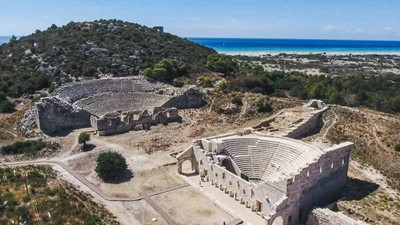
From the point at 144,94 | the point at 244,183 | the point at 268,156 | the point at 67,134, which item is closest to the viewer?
the point at 244,183

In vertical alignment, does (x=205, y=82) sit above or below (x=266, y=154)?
above

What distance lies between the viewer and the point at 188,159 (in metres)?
35.9

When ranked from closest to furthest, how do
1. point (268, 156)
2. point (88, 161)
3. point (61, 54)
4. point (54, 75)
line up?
point (268, 156) → point (88, 161) → point (54, 75) → point (61, 54)

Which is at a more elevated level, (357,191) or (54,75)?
(54,75)

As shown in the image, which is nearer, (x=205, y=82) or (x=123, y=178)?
(x=123, y=178)

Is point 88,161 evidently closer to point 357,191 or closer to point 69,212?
point 69,212

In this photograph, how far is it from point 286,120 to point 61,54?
173 ft

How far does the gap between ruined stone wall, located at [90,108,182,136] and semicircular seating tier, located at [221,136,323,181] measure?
58.4 feet

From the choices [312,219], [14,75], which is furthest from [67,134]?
[312,219]

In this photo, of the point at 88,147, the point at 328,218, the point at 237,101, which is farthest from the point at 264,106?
the point at 328,218

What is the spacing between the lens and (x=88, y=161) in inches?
1503

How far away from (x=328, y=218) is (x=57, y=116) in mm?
37514

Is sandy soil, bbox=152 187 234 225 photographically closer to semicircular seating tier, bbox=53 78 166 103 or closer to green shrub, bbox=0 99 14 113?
semicircular seating tier, bbox=53 78 166 103

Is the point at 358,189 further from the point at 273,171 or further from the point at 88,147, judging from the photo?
the point at 88,147
